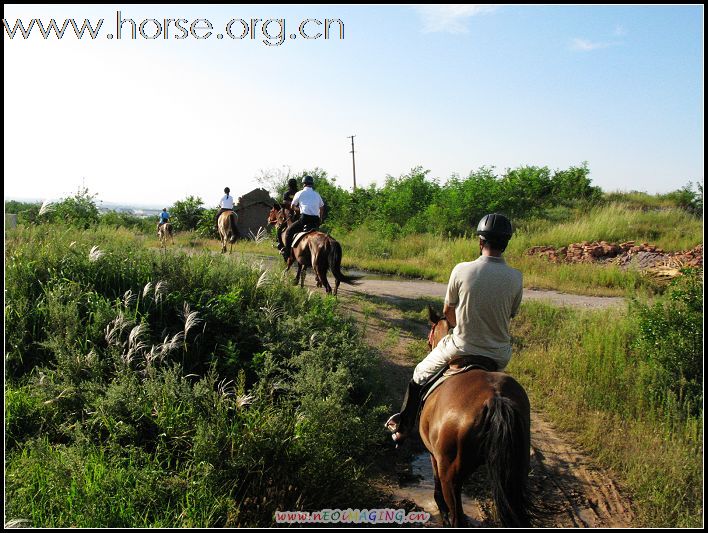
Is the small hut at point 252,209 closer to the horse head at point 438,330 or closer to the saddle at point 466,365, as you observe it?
the horse head at point 438,330

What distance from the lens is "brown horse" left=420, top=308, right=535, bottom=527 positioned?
3.47 m

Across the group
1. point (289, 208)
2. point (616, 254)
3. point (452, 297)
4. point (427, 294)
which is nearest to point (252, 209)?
point (289, 208)

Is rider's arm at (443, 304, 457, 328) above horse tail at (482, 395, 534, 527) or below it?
above

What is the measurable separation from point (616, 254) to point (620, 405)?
13432mm

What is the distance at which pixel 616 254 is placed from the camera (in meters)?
18.5

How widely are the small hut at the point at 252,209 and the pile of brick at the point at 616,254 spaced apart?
15227mm

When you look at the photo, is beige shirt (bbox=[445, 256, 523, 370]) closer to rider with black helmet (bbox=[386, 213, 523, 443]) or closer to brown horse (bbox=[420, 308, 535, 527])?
rider with black helmet (bbox=[386, 213, 523, 443])

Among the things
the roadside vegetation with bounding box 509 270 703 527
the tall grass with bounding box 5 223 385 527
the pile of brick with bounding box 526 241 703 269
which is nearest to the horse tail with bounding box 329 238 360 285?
the tall grass with bounding box 5 223 385 527

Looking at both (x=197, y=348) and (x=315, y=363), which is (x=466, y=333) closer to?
(x=315, y=363)

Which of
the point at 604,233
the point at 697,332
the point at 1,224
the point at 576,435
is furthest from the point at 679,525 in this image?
the point at 604,233

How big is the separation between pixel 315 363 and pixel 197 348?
1.96 m

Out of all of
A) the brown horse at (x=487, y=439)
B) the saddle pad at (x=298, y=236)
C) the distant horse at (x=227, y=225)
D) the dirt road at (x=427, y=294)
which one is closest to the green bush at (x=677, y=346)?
the brown horse at (x=487, y=439)

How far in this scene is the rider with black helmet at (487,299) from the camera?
13.6ft

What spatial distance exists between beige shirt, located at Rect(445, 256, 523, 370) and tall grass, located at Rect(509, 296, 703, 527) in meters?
2.06
